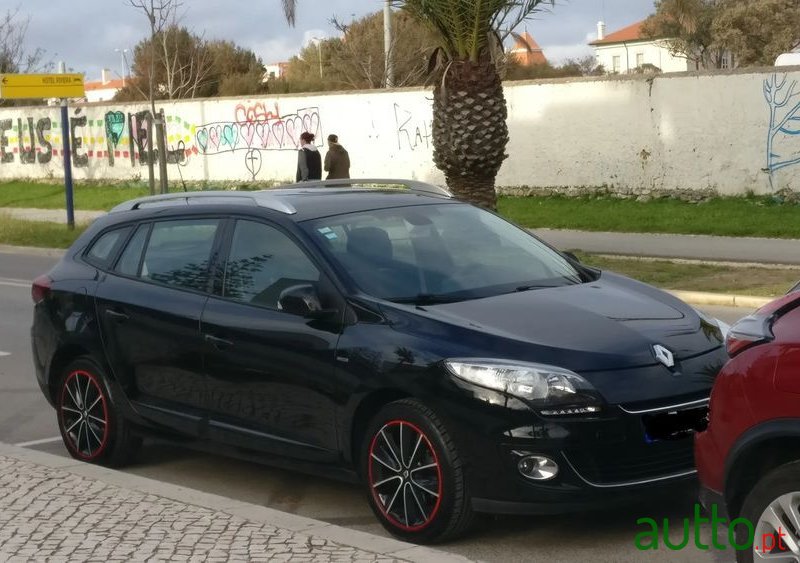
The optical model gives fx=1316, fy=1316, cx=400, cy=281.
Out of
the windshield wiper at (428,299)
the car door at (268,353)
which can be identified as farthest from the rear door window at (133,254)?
the windshield wiper at (428,299)

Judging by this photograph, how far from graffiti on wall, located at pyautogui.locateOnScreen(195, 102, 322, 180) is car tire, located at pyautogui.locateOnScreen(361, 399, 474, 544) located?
83.7 feet

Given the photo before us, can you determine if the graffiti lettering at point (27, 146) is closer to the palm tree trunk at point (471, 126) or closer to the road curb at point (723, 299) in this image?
the palm tree trunk at point (471, 126)

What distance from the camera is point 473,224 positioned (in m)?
7.31

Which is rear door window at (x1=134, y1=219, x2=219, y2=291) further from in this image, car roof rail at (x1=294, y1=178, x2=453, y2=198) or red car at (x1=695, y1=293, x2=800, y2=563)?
red car at (x1=695, y1=293, x2=800, y2=563)

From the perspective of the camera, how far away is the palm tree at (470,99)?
17188 mm

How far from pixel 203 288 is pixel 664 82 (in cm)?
1890

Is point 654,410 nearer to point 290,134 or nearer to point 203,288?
point 203,288

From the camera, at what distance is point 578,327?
19.5ft

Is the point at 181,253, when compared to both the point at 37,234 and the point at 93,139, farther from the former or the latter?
the point at 93,139

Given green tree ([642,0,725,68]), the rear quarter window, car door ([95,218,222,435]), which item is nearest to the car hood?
car door ([95,218,222,435])

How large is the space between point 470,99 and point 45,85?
13.7m

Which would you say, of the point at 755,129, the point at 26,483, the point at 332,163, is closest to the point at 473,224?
the point at 26,483

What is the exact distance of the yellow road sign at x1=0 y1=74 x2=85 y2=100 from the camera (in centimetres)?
2800

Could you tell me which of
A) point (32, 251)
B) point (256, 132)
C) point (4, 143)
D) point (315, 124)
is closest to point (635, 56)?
point (4, 143)
